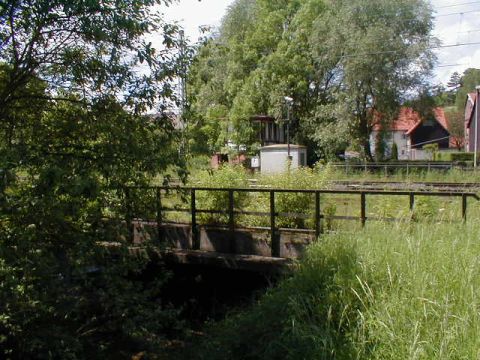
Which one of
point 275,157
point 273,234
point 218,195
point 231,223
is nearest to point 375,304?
point 273,234

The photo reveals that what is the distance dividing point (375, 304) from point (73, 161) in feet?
9.70

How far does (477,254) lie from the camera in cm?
429

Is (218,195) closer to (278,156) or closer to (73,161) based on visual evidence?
(73,161)

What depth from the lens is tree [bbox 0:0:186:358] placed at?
4.18 metres

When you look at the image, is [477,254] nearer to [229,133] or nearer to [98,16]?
[98,16]

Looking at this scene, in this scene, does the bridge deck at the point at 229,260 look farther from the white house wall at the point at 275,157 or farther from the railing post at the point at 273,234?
the white house wall at the point at 275,157

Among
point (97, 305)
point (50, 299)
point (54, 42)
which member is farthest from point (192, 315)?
point (54, 42)

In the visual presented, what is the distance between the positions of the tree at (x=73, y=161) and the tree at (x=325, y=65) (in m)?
21.0

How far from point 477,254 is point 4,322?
439 cm

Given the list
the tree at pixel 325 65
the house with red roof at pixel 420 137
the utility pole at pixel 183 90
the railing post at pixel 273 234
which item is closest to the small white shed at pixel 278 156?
the tree at pixel 325 65

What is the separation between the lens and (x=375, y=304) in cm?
391

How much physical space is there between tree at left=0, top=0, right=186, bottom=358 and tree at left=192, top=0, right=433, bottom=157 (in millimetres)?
20973

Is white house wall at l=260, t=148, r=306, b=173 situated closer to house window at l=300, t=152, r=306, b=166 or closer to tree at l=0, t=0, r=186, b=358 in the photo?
house window at l=300, t=152, r=306, b=166

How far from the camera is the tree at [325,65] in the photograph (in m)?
26.5
